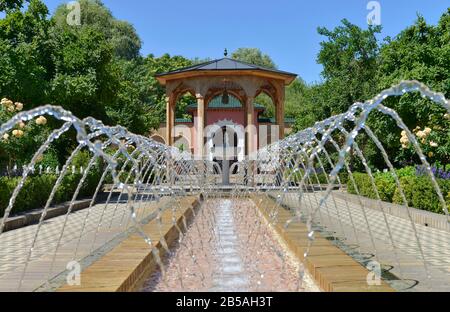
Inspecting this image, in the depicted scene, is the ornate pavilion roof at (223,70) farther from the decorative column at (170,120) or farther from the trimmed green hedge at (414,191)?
the trimmed green hedge at (414,191)

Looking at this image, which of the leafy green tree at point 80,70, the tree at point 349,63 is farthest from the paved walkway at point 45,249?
the tree at point 349,63

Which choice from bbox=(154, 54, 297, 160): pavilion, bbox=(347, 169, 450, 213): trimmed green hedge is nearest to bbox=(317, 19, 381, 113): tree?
bbox=(154, 54, 297, 160): pavilion

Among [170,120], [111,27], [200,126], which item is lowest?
[200,126]

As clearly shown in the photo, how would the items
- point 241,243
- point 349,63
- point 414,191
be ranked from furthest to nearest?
point 349,63 < point 414,191 < point 241,243

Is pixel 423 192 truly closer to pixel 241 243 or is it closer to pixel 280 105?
pixel 241 243

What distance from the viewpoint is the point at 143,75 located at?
45.3 meters

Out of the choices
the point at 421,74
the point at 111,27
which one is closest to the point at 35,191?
the point at 421,74

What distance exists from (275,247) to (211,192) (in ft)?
36.2

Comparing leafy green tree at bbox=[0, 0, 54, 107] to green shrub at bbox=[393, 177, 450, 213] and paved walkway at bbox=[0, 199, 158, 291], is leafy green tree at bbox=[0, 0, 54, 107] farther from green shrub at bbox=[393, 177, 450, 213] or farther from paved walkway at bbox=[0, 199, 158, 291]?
green shrub at bbox=[393, 177, 450, 213]

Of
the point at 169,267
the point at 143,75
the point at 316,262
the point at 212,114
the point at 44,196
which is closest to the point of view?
the point at 316,262

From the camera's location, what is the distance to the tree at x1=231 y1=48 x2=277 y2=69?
2430 inches

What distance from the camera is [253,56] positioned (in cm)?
6188
